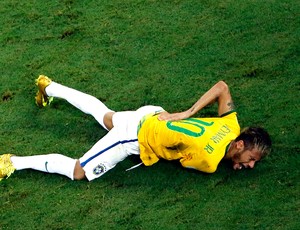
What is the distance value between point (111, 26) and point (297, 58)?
1718 mm

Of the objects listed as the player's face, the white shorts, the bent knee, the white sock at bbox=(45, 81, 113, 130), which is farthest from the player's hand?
the bent knee

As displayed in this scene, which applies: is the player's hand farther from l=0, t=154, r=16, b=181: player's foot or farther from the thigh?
l=0, t=154, r=16, b=181: player's foot

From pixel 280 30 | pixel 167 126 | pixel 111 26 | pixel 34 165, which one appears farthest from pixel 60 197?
pixel 280 30

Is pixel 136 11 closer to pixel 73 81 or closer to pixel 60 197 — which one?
pixel 73 81

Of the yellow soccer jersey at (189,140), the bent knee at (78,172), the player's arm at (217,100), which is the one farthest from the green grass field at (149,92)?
the player's arm at (217,100)

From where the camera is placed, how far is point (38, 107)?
6.08m

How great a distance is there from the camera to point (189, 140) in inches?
201

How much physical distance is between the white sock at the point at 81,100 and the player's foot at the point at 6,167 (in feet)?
2.34

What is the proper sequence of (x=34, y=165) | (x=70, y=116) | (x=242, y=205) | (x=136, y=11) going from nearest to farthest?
(x=242, y=205), (x=34, y=165), (x=70, y=116), (x=136, y=11)

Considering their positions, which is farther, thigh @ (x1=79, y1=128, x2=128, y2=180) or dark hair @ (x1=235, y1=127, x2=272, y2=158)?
thigh @ (x1=79, y1=128, x2=128, y2=180)

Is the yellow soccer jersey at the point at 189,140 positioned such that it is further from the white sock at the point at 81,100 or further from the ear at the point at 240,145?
the white sock at the point at 81,100

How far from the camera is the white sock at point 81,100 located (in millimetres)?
5688

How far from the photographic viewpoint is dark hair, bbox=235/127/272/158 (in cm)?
511

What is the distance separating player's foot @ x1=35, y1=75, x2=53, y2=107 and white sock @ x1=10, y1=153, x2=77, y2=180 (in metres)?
0.71
